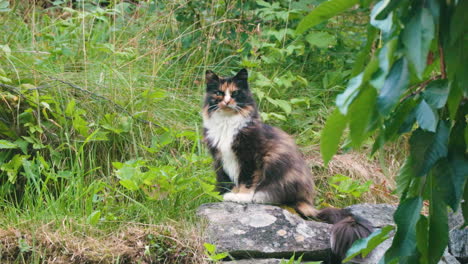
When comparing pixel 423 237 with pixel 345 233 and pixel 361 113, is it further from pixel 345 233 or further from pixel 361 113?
pixel 345 233

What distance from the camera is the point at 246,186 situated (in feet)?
13.8

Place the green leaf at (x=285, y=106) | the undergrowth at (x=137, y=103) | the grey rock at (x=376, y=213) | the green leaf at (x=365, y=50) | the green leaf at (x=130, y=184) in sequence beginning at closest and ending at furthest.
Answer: the green leaf at (x=365, y=50), the green leaf at (x=130, y=184), the undergrowth at (x=137, y=103), the grey rock at (x=376, y=213), the green leaf at (x=285, y=106)

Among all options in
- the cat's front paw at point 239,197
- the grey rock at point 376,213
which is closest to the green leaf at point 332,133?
the grey rock at point 376,213

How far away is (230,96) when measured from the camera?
4527 millimetres

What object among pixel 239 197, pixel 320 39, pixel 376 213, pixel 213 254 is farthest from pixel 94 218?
pixel 320 39

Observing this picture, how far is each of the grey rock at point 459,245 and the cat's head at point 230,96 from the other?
5.30 feet

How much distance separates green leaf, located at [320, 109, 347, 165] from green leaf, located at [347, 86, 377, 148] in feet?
0.08

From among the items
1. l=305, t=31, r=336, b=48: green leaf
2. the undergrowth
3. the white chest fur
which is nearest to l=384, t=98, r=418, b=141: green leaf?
the undergrowth

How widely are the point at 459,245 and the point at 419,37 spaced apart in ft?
9.13

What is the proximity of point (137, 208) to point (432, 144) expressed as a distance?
2.84 meters

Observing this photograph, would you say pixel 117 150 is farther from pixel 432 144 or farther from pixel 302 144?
pixel 432 144

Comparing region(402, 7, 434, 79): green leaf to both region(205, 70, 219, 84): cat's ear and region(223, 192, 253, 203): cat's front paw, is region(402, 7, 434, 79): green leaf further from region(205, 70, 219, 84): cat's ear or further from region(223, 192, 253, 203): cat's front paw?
region(205, 70, 219, 84): cat's ear

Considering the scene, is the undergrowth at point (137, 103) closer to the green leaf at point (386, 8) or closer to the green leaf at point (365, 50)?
the green leaf at point (365, 50)

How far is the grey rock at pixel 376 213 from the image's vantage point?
3.91 m
